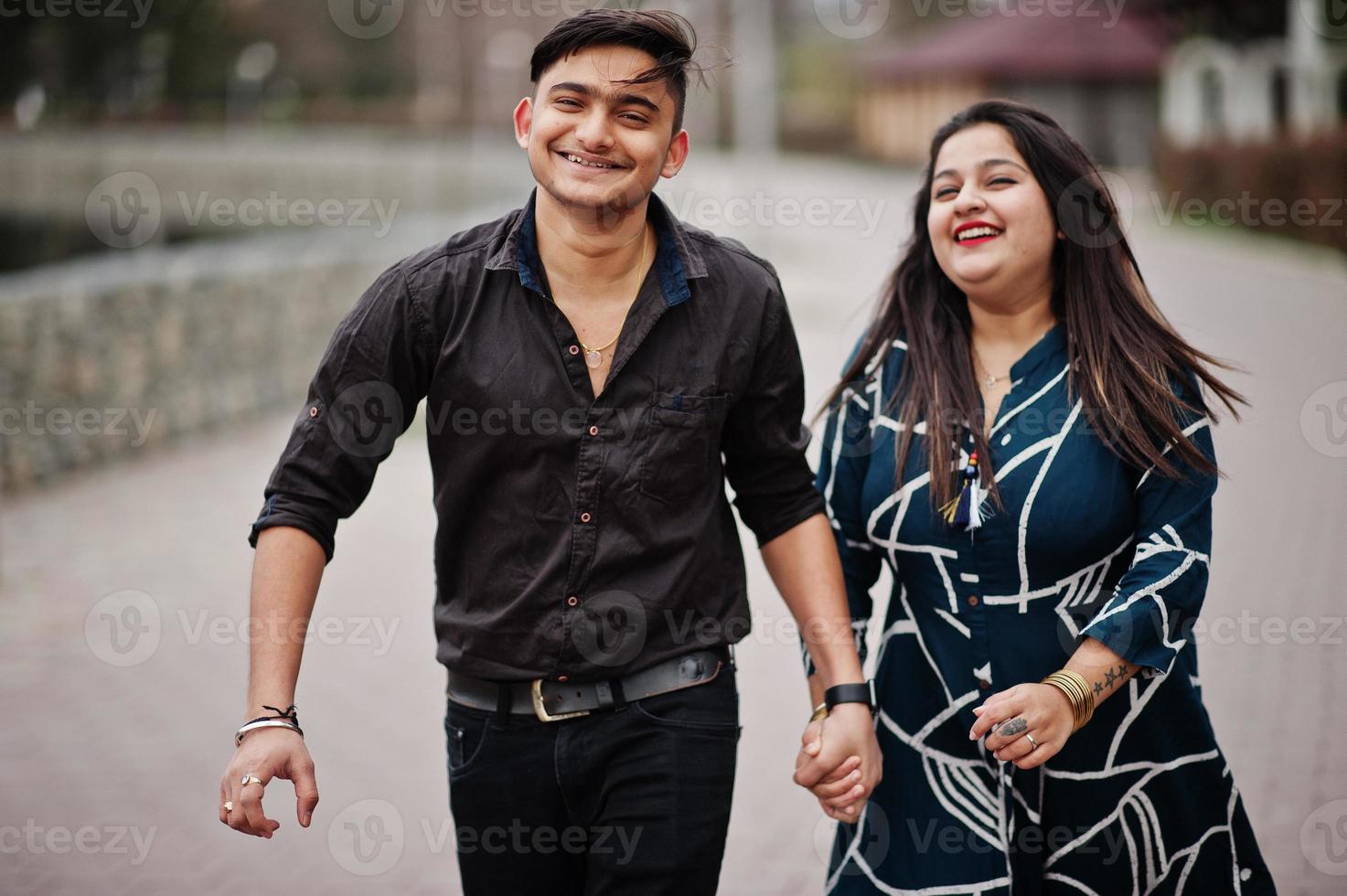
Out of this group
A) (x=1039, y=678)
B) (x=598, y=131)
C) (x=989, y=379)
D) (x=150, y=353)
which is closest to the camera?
(x=598, y=131)

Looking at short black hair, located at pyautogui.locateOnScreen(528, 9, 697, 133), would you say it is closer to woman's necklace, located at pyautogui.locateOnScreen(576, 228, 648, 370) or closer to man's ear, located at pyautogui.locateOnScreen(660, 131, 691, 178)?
man's ear, located at pyautogui.locateOnScreen(660, 131, 691, 178)

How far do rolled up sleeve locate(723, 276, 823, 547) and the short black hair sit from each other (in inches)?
18.9

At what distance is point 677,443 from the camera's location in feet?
8.84

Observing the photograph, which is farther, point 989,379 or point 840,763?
point 989,379

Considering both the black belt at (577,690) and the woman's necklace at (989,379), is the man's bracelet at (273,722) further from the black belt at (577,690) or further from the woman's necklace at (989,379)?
the woman's necklace at (989,379)

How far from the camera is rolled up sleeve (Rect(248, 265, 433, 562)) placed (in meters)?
2.61

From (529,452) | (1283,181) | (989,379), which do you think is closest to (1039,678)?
(989,379)

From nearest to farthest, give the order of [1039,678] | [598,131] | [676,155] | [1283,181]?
1. [598,131]
2. [676,155]
3. [1039,678]
4. [1283,181]

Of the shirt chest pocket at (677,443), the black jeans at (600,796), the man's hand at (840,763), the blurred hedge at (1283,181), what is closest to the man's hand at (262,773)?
the black jeans at (600,796)

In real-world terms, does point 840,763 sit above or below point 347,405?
below

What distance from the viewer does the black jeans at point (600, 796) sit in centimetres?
265

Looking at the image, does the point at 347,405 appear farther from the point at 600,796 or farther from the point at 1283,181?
the point at 1283,181

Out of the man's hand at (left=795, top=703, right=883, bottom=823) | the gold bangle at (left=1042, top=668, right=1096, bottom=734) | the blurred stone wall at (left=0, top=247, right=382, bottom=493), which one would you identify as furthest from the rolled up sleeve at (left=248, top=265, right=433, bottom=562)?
the blurred stone wall at (left=0, top=247, right=382, bottom=493)

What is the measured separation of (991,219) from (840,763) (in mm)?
1133
